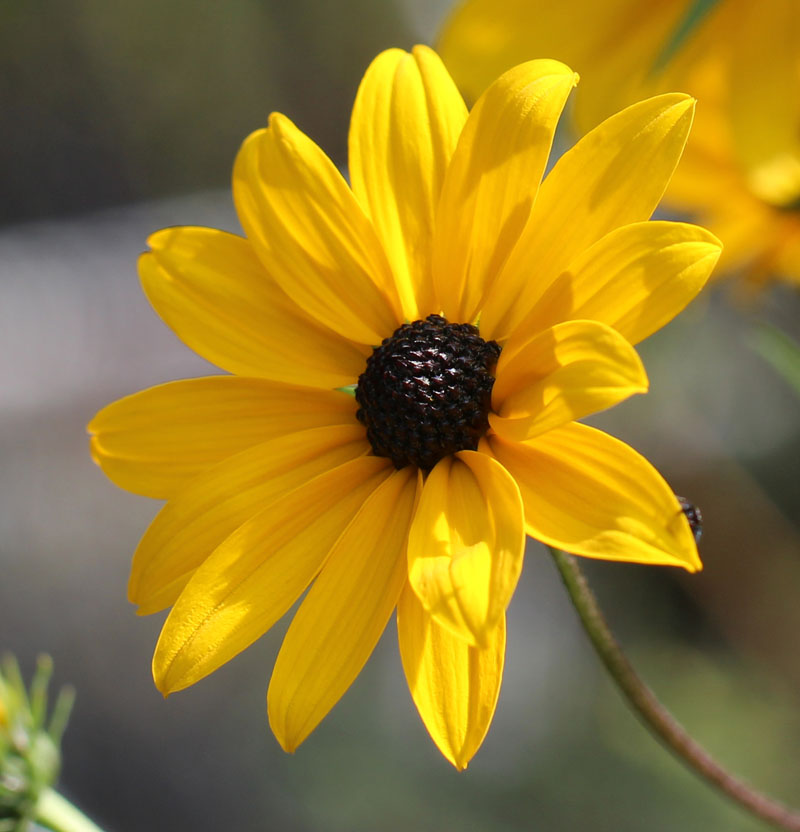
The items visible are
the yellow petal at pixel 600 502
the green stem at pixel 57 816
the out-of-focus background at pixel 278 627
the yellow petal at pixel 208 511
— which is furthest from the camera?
the out-of-focus background at pixel 278 627

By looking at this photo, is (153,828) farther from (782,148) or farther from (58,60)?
(58,60)

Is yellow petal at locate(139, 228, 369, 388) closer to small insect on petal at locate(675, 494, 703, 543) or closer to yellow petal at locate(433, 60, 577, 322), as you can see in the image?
yellow petal at locate(433, 60, 577, 322)

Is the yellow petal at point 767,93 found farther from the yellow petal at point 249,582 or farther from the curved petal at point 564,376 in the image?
the yellow petal at point 249,582

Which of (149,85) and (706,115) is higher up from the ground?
(149,85)

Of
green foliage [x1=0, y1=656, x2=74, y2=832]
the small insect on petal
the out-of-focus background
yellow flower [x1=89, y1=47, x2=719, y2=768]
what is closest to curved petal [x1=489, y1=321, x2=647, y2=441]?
yellow flower [x1=89, y1=47, x2=719, y2=768]

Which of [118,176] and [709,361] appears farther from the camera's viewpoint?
[118,176]

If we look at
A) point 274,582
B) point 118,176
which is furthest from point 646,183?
point 118,176

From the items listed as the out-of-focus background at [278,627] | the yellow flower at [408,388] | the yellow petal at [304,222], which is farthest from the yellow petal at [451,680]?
the out-of-focus background at [278,627]
